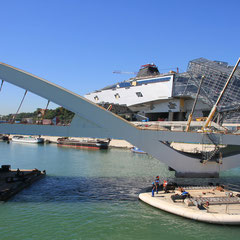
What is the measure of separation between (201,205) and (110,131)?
882 centimetres

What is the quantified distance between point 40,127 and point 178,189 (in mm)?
12292

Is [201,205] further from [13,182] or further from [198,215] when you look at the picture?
[13,182]

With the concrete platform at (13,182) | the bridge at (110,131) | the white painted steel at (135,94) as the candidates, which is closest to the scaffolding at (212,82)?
the white painted steel at (135,94)

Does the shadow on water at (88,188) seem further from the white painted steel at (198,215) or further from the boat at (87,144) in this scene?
the boat at (87,144)

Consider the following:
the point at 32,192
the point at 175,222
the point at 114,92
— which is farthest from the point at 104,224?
the point at 114,92

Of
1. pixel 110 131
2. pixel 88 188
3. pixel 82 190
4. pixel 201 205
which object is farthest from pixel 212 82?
pixel 201 205

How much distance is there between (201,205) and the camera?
50.7 feet

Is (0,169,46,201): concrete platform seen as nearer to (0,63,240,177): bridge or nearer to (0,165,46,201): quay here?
(0,165,46,201): quay

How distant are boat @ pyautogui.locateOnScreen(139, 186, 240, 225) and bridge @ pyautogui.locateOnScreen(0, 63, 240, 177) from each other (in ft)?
11.4

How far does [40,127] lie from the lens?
823 inches

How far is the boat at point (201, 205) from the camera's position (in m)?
14.0

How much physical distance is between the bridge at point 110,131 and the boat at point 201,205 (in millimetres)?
3471

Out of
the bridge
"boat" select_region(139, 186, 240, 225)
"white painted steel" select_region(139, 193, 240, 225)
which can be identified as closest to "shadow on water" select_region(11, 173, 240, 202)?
the bridge

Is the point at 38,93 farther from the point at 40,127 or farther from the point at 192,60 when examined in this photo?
the point at 192,60
